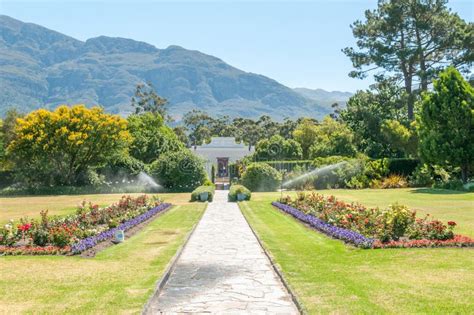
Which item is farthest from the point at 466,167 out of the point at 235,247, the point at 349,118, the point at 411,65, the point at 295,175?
the point at 235,247

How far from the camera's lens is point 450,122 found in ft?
97.2

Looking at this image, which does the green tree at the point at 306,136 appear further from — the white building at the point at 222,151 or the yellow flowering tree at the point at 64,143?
the yellow flowering tree at the point at 64,143

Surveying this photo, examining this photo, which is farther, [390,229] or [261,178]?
[261,178]

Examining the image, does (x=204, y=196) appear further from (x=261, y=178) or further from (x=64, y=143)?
(x=64, y=143)

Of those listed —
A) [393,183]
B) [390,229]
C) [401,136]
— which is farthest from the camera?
[401,136]

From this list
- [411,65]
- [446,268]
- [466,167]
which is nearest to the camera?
[446,268]

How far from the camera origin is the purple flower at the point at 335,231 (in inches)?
442

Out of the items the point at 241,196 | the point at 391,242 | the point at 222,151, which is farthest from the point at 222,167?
the point at 391,242

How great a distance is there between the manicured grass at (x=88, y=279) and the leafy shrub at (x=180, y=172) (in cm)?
2217

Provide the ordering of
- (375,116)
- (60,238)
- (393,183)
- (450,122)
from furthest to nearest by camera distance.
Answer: (375,116) → (393,183) → (450,122) → (60,238)

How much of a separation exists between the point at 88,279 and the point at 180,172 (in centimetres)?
2640

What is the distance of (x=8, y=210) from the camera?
22.3 m

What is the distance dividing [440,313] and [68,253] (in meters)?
7.79

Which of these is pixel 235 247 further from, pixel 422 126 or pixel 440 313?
pixel 422 126
